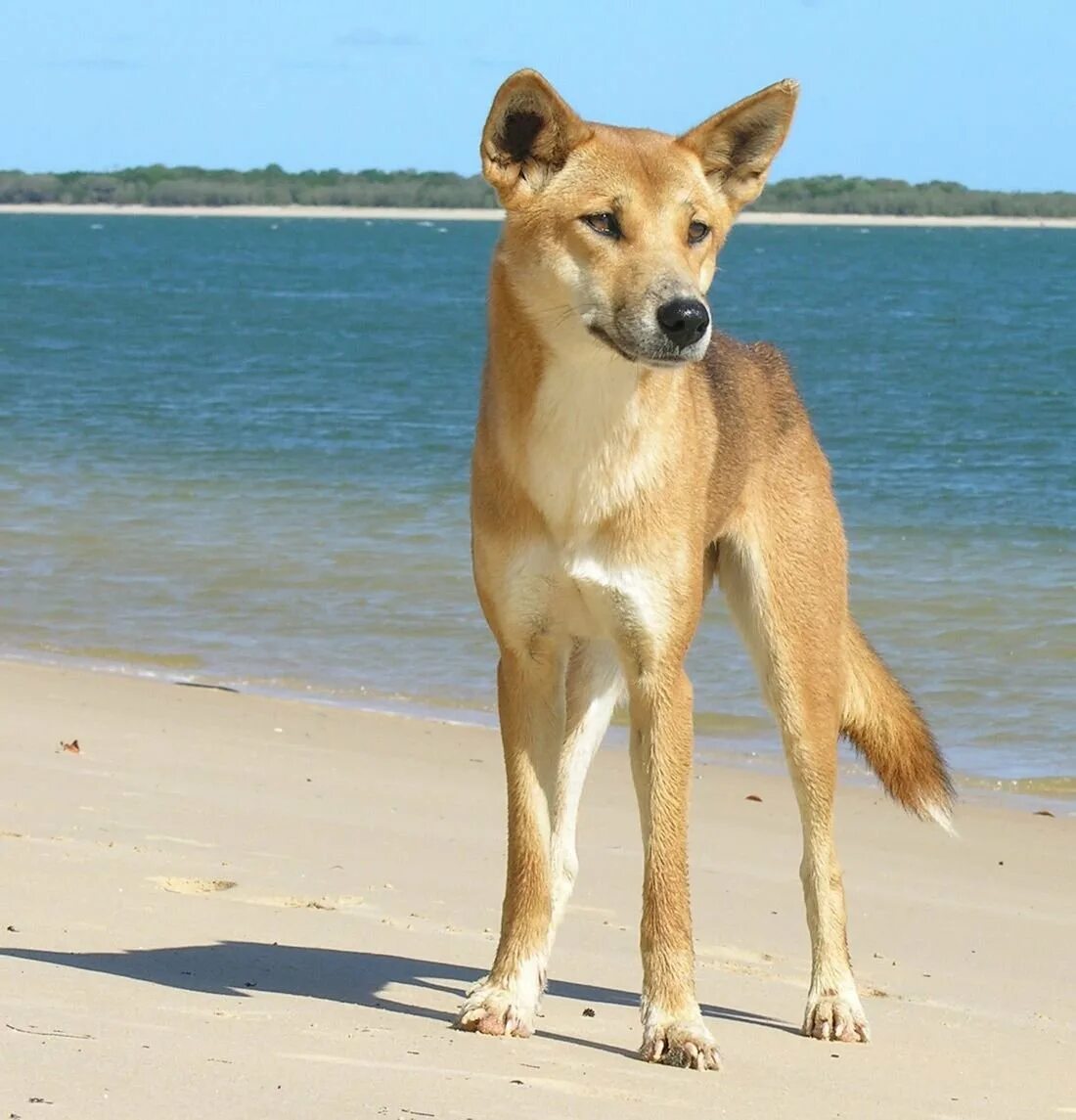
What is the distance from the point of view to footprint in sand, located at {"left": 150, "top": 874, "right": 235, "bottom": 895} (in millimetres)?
6199

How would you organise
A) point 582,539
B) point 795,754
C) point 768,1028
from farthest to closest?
1. point 795,754
2. point 768,1028
3. point 582,539

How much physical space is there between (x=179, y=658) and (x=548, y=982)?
6558 mm

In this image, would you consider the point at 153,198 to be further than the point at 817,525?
Yes

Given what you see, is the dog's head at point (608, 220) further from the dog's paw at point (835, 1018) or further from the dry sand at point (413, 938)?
the dog's paw at point (835, 1018)

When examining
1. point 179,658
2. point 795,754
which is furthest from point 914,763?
point 179,658

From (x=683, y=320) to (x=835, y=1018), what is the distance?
6.61ft

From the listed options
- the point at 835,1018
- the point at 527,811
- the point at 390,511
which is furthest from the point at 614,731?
the point at 390,511

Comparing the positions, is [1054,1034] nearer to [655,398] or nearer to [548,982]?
[548,982]

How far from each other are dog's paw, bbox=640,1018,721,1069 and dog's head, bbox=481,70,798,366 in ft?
5.20

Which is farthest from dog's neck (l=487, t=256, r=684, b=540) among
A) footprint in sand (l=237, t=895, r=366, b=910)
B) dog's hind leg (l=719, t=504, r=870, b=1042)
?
footprint in sand (l=237, t=895, r=366, b=910)

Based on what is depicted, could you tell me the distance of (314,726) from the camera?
32.4ft

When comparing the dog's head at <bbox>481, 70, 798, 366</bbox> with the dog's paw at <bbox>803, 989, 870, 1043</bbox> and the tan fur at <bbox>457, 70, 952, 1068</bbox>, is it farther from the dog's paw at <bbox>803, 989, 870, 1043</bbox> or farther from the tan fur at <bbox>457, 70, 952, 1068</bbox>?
the dog's paw at <bbox>803, 989, 870, 1043</bbox>

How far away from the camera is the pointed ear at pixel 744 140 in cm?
520

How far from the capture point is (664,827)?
5.09m
